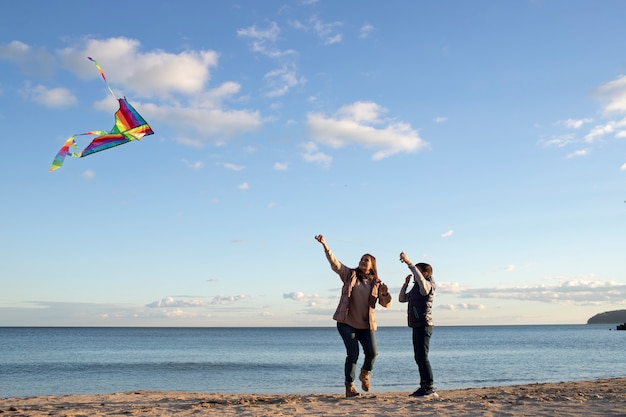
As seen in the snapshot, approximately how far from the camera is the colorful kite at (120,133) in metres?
9.49

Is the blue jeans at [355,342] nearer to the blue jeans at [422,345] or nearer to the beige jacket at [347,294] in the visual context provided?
the beige jacket at [347,294]

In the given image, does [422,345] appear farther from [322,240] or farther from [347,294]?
[322,240]

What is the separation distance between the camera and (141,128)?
9.72 meters

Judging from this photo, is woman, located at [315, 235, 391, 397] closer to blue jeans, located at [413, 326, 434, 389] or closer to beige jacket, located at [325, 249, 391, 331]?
beige jacket, located at [325, 249, 391, 331]

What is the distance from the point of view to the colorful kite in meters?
9.49

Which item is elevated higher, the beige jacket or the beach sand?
the beige jacket

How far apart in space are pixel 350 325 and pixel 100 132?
509 cm

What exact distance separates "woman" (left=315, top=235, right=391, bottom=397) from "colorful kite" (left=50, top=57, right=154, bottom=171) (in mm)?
3779

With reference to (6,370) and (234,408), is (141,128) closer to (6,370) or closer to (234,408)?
(234,408)

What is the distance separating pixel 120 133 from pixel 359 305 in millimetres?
4693

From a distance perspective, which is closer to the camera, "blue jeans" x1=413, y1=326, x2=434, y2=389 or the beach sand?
the beach sand

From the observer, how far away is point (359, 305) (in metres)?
8.71

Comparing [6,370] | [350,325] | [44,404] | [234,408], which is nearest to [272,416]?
[234,408]

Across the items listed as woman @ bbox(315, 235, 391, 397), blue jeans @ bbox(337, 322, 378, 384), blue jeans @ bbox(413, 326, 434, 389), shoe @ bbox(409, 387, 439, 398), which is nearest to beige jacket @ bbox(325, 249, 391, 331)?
woman @ bbox(315, 235, 391, 397)
